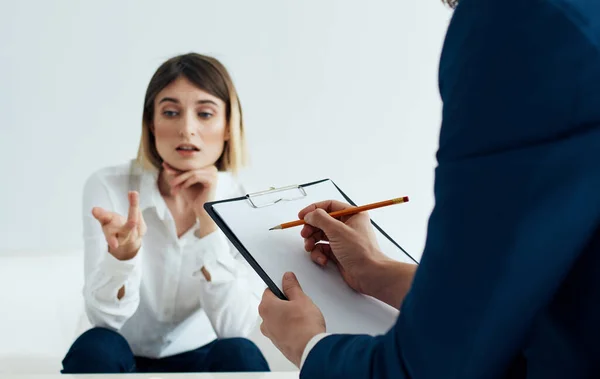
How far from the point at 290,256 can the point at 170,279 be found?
0.73 m

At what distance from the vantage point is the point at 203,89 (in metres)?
1.42

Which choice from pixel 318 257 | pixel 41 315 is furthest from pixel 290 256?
pixel 41 315

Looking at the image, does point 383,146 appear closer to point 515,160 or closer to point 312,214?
point 312,214

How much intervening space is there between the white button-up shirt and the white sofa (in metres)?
0.22

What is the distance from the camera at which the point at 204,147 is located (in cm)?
142

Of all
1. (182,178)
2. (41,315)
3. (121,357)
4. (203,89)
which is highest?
(203,89)

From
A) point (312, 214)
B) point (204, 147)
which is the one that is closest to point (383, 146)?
point (204, 147)

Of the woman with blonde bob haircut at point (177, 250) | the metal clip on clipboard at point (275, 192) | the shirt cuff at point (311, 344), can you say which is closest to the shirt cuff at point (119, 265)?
the woman with blonde bob haircut at point (177, 250)

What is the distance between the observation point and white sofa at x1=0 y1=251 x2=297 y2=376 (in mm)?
1540

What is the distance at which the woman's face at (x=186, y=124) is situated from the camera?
140 centimetres

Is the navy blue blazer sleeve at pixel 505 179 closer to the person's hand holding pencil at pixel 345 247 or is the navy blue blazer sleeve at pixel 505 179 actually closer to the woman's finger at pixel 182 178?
the person's hand holding pencil at pixel 345 247

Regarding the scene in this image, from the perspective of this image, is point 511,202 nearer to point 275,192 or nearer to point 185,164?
point 275,192

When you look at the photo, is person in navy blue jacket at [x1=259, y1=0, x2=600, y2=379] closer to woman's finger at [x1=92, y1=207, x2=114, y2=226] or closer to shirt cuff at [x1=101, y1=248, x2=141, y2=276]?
woman's finger at [x1=92, y1=207, x2=114, y2=226]

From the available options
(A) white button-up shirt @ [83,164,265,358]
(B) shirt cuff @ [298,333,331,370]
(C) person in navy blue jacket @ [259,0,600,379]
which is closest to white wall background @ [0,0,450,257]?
(A) white button-up shirt @ [83,164,265,358]
